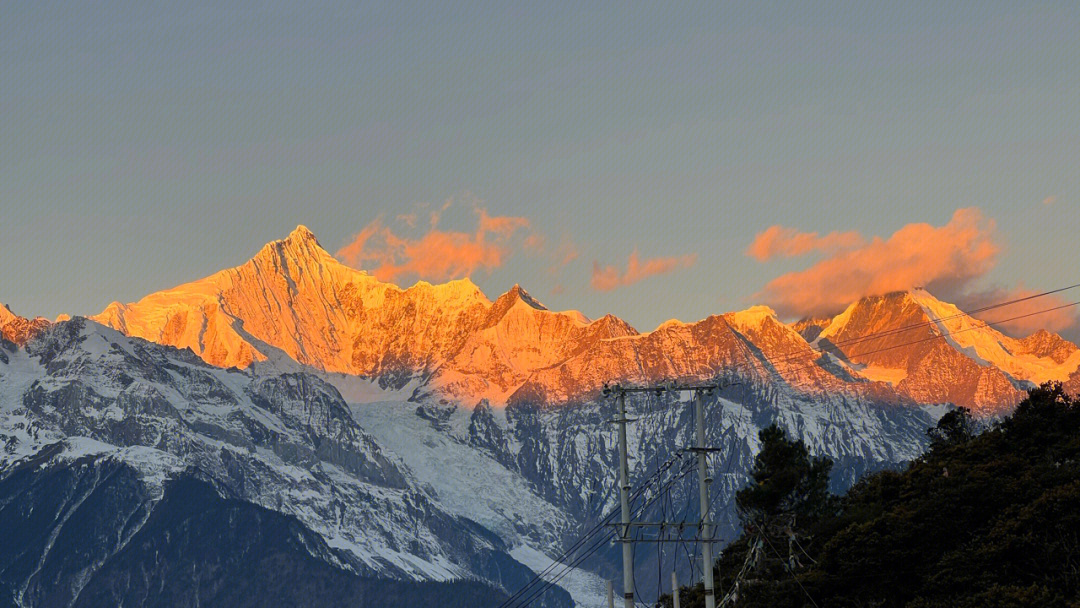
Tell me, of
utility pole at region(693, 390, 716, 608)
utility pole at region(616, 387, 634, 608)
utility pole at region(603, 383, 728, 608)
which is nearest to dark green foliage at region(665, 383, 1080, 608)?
utility pole at region(693, 390, 716, 608)

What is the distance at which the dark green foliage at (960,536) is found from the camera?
5438 inches

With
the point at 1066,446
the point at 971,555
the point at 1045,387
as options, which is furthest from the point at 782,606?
the point at 1045,387

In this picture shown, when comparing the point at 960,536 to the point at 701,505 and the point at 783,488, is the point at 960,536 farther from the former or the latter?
the point at 701,505

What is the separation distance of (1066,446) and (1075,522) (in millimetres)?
24226

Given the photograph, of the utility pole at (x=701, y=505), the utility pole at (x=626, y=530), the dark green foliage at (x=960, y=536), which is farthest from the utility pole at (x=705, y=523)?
the dark green foliage at (x=960, y=536)

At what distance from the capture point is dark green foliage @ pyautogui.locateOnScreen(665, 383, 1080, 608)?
138125mm

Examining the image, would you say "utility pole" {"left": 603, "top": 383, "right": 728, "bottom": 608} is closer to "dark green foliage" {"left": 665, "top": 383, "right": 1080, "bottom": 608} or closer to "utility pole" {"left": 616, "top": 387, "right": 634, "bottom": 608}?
"utility pole" {"left": 616, "top": 387, "right": 634, "bottom": 608}

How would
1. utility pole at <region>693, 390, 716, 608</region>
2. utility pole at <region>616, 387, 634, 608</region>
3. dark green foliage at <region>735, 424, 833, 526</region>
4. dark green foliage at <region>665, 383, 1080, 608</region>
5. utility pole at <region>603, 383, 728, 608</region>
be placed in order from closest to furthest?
1. utility pole at <region>693, 390, 716, 608</region>
2. utility pole at <region>603, 383, 728, 608</region>
3. utility pole at <region>616, 387, 634, 608</region>
4. dark green foliage at <region>665, 383, 1080, 608</region>
5. dark green foliage at <region>735, 424, 833, 526</region>

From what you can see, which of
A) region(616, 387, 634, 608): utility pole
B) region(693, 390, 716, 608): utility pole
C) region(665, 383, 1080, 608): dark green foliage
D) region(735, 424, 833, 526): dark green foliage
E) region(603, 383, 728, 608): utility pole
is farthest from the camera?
region(735, 424, 833, 526): dark green foliage

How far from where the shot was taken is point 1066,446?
162m

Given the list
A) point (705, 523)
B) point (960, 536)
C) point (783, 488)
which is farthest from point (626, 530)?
point (783, 488)

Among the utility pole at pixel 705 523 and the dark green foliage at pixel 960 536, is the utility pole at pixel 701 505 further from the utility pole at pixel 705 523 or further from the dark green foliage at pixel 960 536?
the dark green foliage at pixel 960 536

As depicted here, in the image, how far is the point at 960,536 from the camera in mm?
150375

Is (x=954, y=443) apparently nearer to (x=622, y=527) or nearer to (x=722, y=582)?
(x=722, y=582)
